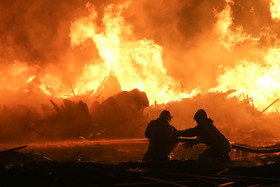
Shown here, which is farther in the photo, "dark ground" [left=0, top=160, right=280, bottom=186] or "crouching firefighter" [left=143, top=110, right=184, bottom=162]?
"crouching firefighter" [left=143, top=110, right=184, bottom=162]

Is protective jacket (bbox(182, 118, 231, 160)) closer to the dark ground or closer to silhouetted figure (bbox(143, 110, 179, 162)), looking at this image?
silhouetted figure (bbox(143, 110, 179, 162))

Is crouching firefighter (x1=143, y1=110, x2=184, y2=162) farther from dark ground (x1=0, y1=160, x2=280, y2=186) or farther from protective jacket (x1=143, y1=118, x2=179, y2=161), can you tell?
dark ground (x1=0, y1=160, x2=280, y2=186)

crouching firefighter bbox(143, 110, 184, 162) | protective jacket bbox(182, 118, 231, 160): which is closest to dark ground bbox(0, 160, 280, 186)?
crouching firefighter bbox(143, 110, 184, 162)

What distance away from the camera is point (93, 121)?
17.5 meters

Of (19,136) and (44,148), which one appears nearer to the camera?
(44,148)

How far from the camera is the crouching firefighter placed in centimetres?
678

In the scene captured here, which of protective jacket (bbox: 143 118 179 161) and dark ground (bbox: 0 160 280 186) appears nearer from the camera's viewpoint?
dark ground (bbox: 0 160 280 186)

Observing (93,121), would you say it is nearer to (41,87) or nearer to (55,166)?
(41,87)

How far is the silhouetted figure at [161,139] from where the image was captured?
678cm

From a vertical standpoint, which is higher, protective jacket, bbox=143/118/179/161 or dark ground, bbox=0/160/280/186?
protective jacket, bbox=143/118/179/161

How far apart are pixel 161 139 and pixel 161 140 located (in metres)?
0.03

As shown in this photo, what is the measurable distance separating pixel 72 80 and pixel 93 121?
4.39 meters

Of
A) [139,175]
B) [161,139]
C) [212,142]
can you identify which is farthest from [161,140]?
[139,175]

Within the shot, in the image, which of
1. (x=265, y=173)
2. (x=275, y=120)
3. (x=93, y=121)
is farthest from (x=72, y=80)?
(x=275, y=120)
